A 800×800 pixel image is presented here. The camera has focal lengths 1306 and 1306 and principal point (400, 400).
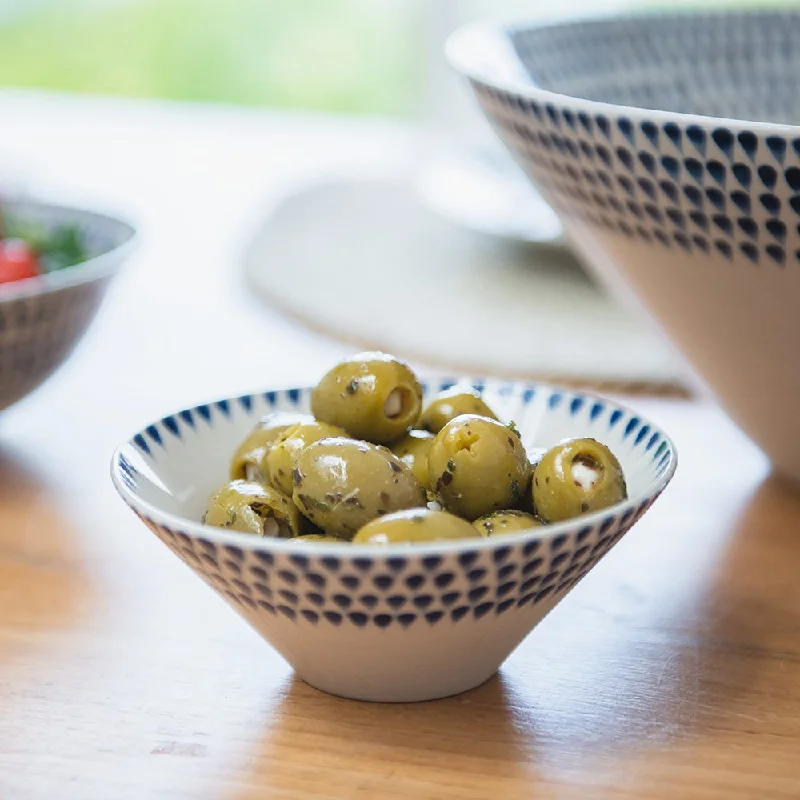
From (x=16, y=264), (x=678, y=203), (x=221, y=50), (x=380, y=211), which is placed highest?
(x=678, y=203)

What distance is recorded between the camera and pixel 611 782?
449 mm

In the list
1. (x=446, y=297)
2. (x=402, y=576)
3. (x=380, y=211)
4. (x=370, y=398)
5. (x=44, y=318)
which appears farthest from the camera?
(x=380, y=211)

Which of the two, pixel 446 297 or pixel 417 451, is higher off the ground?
pixel 417 451

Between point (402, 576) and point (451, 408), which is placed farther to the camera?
point (451, 408)

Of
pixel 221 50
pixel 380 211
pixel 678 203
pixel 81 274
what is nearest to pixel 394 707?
pixel 678 203

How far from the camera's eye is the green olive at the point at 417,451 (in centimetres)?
53

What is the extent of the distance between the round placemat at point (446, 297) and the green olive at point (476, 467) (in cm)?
28

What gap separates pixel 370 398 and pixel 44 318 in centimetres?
27

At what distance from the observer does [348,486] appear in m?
0.47

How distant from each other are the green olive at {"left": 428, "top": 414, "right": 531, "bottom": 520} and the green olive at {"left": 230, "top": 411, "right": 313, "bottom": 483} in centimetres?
7

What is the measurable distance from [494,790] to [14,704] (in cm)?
19

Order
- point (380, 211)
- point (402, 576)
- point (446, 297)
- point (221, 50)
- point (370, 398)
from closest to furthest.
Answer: point (402, 576), point (370, 398), point (446, 297), point (380, 211), point (221, 50)

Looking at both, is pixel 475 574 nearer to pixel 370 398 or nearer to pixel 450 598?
pixel 450 598

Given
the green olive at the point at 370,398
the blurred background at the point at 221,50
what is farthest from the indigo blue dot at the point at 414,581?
the blurred background at the point at 221,50
